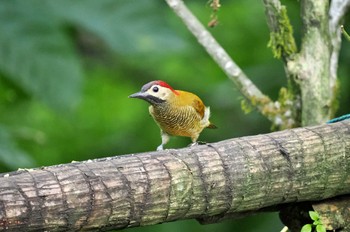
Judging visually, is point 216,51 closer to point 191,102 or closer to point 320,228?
point 191,102

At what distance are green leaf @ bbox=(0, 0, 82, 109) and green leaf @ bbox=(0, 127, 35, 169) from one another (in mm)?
339

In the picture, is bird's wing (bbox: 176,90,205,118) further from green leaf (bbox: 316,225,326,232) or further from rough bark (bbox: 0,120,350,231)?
green leaf (bbox: 316,225,326,232)

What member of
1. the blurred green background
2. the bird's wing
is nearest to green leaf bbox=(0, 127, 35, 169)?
the blurred green background

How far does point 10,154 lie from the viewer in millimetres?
5027

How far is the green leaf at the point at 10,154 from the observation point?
5000 mm

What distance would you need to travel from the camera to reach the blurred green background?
526 cm

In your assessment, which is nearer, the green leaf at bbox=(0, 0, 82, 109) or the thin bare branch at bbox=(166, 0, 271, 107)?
the thin bare branch at bbox=(166, 0, 271, 107)

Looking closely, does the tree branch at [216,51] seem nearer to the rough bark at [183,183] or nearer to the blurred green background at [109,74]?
the blurred green background at [109,74]

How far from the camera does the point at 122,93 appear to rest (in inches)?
323

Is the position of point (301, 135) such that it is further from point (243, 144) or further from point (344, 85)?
point (344, 85)

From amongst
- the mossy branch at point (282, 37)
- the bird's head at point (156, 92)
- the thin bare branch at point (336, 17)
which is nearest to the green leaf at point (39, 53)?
the bird's head at point (156, 92)

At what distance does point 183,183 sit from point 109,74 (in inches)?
179

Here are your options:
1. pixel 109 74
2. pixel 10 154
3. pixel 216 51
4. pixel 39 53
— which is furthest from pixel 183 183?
pixel 109 74

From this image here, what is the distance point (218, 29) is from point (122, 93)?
128cm
